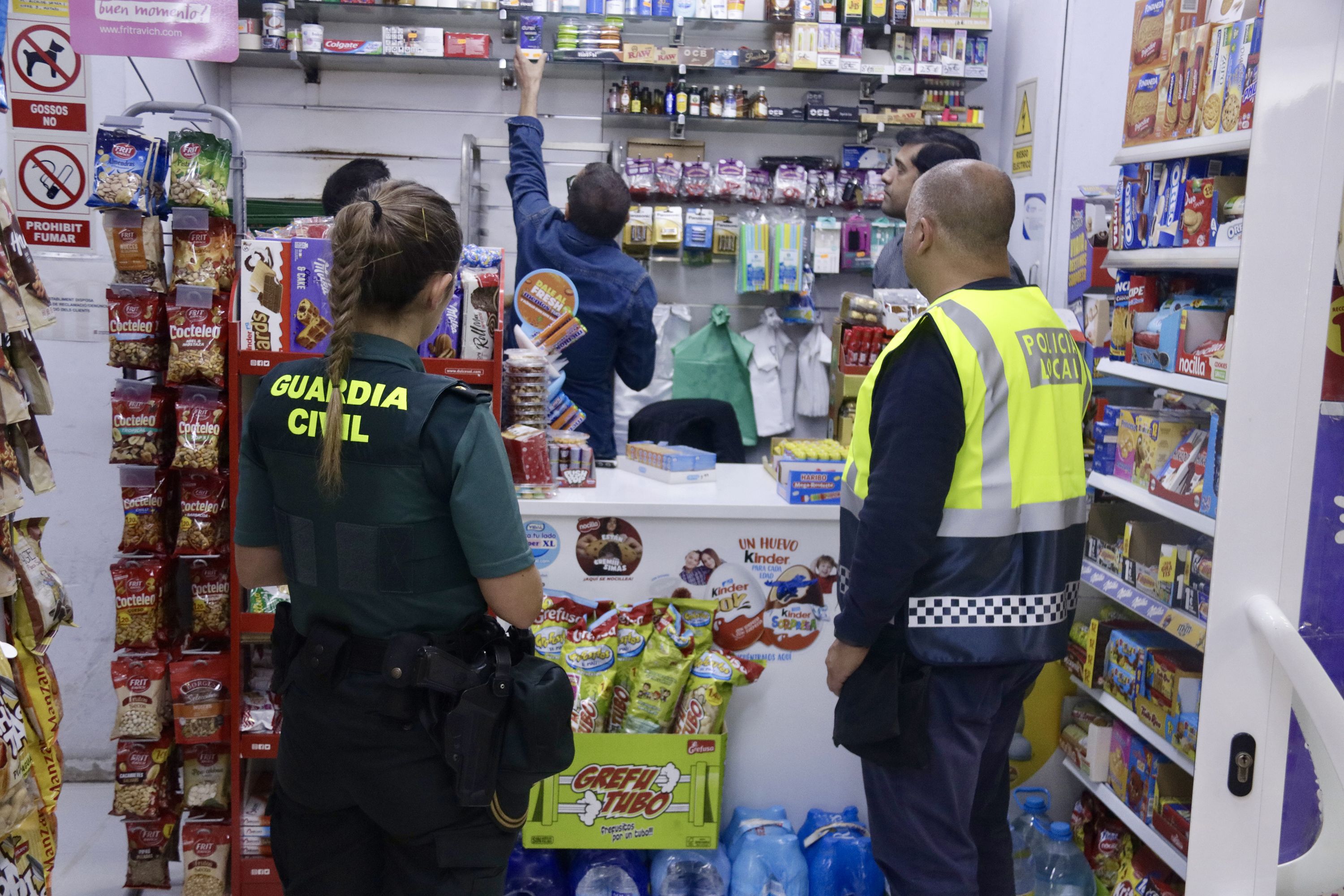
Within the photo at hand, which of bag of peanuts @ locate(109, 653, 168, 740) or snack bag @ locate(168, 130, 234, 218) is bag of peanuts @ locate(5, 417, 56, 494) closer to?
snack bag @ locate(168, 130, 234, 218)

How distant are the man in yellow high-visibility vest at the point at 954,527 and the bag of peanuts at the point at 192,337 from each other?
1.58m

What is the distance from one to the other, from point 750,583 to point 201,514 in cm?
143

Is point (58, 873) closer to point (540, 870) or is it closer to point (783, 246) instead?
point (540, 870)

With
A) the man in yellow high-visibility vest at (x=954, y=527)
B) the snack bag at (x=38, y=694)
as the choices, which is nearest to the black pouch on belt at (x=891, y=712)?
the man in yellow high-visibility vest at (x=954, y=527)

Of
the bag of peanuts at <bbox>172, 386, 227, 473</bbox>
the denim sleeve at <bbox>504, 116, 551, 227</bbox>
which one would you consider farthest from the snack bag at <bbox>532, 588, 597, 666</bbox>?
the denim sleeve at <bbox>504, 116, 551, 227</bbox>

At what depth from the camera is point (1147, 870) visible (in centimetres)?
281

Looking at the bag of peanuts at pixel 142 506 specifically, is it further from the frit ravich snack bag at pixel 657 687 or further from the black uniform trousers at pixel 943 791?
the black uniform trousers at pixel 943 791

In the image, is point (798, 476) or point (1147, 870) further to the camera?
point (798, 476)

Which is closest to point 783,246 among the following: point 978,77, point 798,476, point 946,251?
point 978,77

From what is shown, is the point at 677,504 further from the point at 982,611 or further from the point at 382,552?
the point at 382,552

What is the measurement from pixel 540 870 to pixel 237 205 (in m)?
1.98

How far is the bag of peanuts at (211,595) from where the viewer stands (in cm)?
289

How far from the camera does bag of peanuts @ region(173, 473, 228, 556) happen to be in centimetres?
284

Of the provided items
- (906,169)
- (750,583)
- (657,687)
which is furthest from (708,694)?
(906,169)
